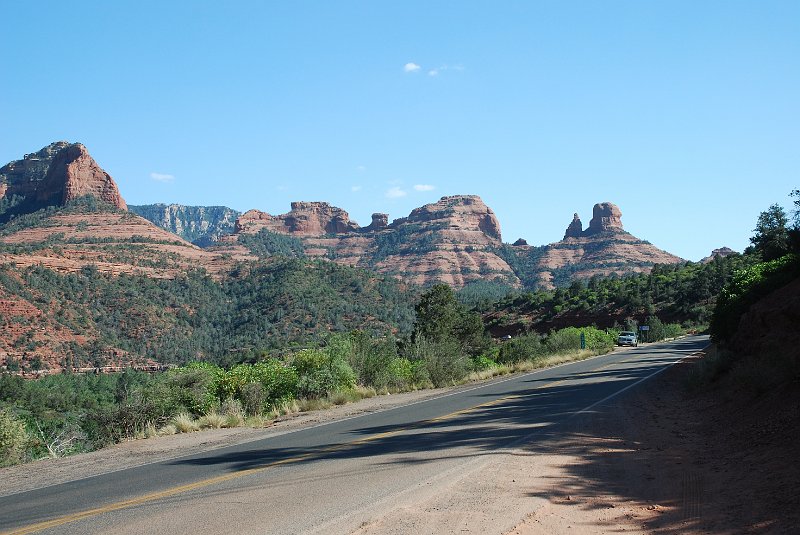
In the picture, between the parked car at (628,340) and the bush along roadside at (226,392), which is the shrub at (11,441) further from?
the parked car at (628,340)

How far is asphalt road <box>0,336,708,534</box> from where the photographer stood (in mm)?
6973

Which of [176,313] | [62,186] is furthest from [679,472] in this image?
[62,186]

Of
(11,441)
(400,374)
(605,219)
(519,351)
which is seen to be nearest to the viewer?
(11,441)

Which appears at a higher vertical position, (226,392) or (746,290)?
(746,290)

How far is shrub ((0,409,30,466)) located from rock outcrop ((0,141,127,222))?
115 metres

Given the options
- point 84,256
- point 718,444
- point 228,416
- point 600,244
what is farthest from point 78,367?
point 600,244

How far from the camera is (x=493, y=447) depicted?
35.8 feet

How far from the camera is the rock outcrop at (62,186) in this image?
12000 centimetres

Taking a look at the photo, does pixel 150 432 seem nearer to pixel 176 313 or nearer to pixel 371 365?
pixel 371 365

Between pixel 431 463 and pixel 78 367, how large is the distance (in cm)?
5229

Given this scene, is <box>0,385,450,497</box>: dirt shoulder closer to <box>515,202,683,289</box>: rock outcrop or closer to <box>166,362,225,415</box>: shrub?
<box>166,362,225,415</box>: shrub

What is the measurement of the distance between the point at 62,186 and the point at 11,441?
120m

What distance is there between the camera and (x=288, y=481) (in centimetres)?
878

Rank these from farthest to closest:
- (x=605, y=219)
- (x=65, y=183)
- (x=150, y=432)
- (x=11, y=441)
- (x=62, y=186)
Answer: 1. (x=605, y=219)
2. (x=62, y=186)
3. (x=65, y=183)
4. (x=150, y=432)
5. (x=11, y=441)
